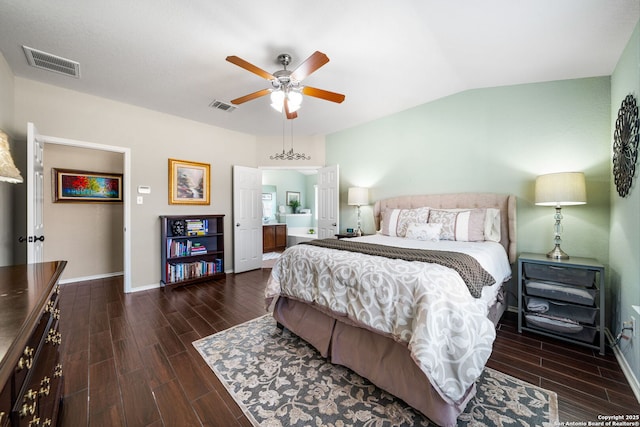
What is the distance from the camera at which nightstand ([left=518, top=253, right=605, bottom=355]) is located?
2.12 m

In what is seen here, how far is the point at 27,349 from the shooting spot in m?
0.81

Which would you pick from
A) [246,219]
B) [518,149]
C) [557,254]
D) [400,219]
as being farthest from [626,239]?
[246,219]

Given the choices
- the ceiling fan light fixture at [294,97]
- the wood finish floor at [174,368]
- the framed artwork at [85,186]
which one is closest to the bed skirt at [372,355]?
the wood finish floor at [174,368]

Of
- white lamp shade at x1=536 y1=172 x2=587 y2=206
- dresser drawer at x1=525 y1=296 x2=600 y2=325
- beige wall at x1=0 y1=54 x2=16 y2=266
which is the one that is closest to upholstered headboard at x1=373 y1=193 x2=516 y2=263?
white lamp shade at x1=536 y1=172 x2=587 y2=206

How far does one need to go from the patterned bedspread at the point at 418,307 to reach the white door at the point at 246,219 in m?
2.97

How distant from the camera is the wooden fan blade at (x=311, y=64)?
1.86 meters

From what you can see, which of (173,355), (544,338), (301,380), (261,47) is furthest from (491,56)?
(173,355)

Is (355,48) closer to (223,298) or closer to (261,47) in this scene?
(261,47)

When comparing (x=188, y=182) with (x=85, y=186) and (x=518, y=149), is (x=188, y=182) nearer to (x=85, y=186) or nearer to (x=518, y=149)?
(x=85, y=186)

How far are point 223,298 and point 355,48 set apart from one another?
3.30 metres

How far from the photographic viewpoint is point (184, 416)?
4.81ft

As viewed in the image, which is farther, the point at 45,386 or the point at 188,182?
the point at 188,182

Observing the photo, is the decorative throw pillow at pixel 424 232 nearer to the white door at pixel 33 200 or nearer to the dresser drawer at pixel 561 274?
the dresser drawer at pixel 561 274

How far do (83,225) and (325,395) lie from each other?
4878mm
